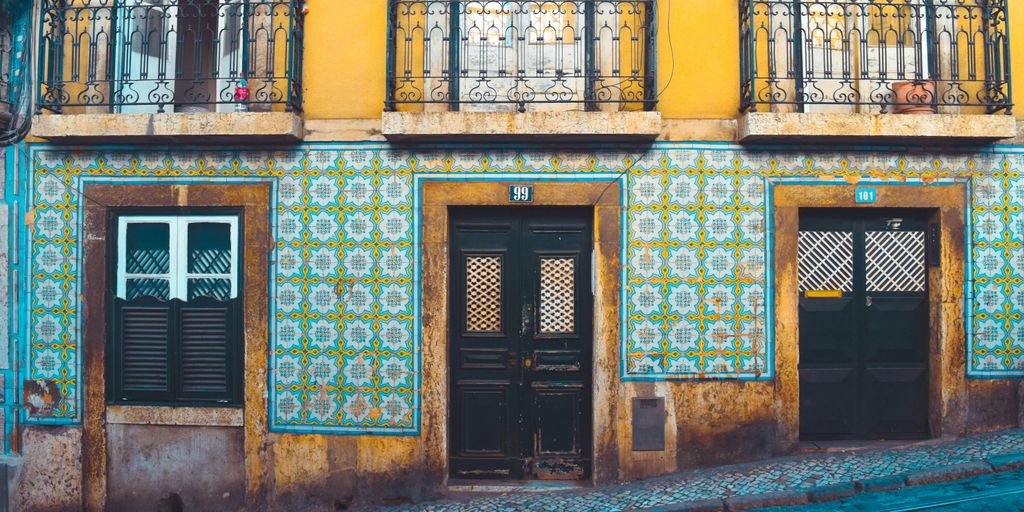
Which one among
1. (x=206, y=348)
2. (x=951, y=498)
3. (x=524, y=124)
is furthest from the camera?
(x=206, y=348)

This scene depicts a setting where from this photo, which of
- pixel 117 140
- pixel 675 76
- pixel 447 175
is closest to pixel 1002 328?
pixel 675 76

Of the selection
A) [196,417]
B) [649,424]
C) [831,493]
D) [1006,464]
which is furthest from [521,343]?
[1006,464]

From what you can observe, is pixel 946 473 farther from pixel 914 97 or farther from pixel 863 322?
pixel 914 97

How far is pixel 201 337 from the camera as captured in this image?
6523 mm

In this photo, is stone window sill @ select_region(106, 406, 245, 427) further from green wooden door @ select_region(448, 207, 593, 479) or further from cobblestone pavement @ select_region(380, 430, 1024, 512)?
green wooden door @ select_region(448, 207, 593, 479)

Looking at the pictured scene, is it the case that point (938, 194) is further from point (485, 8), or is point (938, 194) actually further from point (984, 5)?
point (485, 8)

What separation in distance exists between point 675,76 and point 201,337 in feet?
15.5

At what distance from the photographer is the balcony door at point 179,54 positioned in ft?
21.8

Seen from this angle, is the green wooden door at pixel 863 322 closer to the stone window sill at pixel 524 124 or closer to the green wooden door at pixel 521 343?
the stone window sill at pixel 524 124

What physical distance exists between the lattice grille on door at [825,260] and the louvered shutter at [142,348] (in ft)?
18.5

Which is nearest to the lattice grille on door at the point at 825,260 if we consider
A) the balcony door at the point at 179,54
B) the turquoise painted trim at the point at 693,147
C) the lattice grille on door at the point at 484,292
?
the turquoise painted trim at the point at 693,147

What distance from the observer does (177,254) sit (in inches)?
258

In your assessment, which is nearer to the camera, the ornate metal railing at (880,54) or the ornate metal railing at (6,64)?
the ornate metal railing at (880,54)

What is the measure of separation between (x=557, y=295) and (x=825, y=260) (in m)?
2.41
